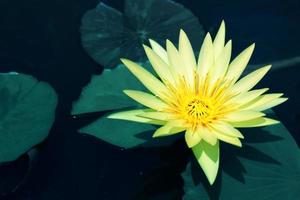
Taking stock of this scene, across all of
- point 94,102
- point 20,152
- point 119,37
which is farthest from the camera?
point 119,37

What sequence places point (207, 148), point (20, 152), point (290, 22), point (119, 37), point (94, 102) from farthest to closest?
point (290, 22) < point (119, 37) < point (94, 102) < point (20, 152) < point (207, 148)

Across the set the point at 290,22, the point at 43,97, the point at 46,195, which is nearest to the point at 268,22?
the point at 290,22

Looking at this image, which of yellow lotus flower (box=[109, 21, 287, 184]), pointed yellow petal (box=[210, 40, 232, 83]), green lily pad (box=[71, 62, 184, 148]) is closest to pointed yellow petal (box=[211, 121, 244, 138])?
yellow lotus flower (box=[109, 21, 287, 184])

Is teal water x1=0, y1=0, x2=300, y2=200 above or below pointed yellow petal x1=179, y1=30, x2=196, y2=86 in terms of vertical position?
below

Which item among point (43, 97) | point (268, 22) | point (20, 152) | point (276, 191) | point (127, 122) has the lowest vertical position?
point (20, 152)

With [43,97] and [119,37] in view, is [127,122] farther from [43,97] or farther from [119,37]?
[119,37]

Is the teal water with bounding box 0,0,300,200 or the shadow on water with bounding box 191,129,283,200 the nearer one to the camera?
the shadow on water with bounding box 191,129,283,200

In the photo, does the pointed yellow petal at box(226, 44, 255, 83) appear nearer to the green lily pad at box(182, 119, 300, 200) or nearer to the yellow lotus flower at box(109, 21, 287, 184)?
the yellow lotus flower at box(109, 21, 287, 184)
